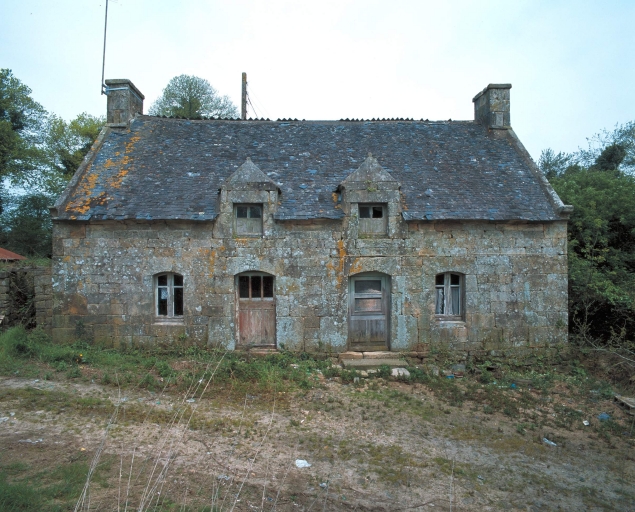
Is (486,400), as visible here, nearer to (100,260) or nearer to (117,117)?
(100,260)

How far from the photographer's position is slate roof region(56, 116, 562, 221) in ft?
36.0

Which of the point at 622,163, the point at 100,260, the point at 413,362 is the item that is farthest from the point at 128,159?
Answer: the point at 622,163

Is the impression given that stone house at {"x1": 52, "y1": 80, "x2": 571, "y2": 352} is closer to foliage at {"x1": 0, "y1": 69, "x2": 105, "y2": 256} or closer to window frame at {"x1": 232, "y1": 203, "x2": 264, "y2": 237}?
window frame at {"x1": 232, "y1": 203, "x2": 264, "y2": 237}

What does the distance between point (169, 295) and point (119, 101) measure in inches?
270

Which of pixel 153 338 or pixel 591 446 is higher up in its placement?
pixel 153 338

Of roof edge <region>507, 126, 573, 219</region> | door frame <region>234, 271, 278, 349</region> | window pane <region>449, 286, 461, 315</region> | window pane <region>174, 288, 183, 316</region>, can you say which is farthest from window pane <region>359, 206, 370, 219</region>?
window pane <region>174, 288, 183, 316</region>

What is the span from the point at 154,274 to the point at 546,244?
409 inches

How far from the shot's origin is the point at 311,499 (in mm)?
4934

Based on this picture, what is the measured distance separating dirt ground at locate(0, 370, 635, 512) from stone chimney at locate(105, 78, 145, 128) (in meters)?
8.45

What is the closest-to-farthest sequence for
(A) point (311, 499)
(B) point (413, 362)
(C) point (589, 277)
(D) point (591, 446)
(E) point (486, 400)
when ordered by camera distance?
1. (A) point (311, 499)
2. (D) point (591, 446)
3. (E) point (486, 400)
4. (B) point (413, 362)
5. (C) point (589, 277)

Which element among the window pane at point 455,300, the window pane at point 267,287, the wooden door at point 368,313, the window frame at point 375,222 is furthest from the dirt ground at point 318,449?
the window frame at point 375,222

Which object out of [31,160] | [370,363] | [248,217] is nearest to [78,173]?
[248,217]

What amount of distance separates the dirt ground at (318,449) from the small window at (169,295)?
2.77 metres

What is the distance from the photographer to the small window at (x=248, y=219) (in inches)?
436
